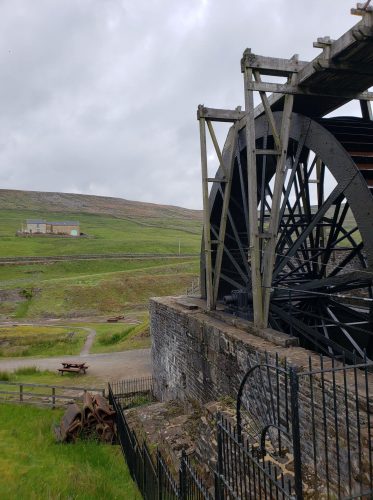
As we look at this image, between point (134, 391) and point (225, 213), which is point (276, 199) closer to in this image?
point (225, 213)

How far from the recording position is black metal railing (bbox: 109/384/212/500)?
14.9ft

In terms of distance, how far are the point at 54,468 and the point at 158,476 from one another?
113 inches

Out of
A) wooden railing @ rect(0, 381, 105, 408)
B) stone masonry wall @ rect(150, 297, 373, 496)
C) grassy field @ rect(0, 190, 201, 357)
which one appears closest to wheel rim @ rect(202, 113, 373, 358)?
stone masonry wall @ rect(150, 297, 373, 496)

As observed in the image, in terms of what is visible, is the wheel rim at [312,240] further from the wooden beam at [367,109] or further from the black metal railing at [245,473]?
the black metal railing at [245,473]

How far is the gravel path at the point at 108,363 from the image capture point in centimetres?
1672

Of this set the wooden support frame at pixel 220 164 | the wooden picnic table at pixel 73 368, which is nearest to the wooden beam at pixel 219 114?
the wooden support frame at pixel 220 164

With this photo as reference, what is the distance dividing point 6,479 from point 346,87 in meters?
9.21

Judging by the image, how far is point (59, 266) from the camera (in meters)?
46.8

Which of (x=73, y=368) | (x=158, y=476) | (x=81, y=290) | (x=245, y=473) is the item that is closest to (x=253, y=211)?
(x=158, y=476)

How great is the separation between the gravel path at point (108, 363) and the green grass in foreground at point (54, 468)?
649cm

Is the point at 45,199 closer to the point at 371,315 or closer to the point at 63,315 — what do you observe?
the point at 63,315

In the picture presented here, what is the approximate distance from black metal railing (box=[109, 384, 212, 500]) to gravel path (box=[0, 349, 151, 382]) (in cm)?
801

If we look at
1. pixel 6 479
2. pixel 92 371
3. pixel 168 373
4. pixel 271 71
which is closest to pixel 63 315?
pixel 92 371

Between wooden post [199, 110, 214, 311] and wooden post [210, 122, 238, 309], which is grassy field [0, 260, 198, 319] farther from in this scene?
wooden post [210, 122, 238, 309]
